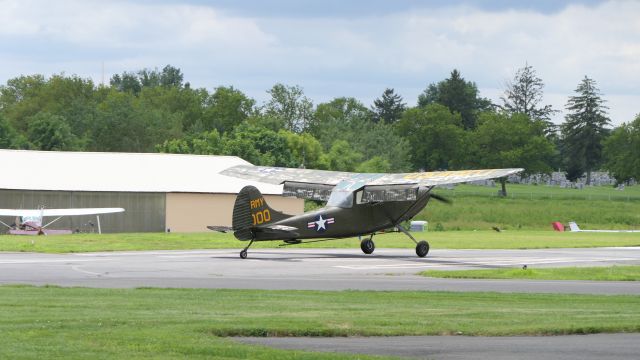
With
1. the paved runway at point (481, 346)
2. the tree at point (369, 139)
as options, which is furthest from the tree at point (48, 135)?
the paved runway at point (481, 346)

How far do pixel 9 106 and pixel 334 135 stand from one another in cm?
5784

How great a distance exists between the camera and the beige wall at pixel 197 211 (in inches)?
2539

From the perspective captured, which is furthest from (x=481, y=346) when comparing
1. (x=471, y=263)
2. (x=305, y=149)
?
(x=305, y=149)

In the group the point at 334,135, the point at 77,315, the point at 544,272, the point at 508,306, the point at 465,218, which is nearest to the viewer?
the point at 77,315

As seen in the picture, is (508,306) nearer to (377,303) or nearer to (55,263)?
(377,303)

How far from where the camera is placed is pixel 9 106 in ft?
560

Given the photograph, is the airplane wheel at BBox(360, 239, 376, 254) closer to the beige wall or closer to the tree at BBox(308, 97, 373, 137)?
the beige wall

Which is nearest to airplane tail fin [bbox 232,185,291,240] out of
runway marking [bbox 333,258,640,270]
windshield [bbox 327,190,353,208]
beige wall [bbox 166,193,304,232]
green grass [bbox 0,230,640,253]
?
windshield [bbox 327,190,353,208]

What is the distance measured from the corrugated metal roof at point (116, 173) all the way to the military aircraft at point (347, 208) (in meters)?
25.2

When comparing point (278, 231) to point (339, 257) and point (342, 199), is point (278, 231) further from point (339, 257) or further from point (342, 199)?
point (342, 199)

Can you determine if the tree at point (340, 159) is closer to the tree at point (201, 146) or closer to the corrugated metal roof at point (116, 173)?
the tree at point (201, 146)

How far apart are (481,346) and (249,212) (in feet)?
69.1

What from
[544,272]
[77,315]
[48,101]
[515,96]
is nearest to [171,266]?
[544,272]

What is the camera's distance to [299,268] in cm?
3162
